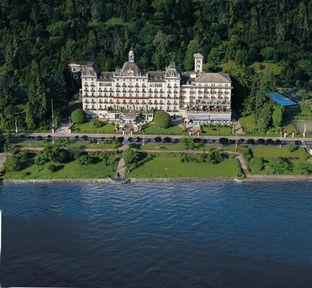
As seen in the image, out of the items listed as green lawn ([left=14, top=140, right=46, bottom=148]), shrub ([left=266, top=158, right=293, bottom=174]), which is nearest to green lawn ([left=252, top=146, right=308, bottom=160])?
shrub ([left=266, top=158, right=293, bottom=174])

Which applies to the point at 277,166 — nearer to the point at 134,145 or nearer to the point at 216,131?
the point at 216,131

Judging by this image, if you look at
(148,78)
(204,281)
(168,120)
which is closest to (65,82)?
(148,78)

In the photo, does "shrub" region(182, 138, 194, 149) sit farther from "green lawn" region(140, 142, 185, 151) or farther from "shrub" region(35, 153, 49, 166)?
"shrub" region(35, 153, 49, 166)

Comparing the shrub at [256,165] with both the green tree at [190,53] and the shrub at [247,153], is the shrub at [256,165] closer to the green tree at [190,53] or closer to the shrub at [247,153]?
the shrub at [247,153]

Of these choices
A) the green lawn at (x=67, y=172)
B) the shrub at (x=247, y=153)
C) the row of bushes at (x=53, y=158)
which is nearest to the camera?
the green lawn at (x=67, y=172)

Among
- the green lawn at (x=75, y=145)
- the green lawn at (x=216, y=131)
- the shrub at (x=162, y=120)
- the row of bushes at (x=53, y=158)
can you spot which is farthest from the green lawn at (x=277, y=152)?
the green lawn at (x=75, y=145)

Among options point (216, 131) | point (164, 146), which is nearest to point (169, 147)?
point (164, 146)

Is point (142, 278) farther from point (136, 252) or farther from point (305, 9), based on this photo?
point (305, 9)
